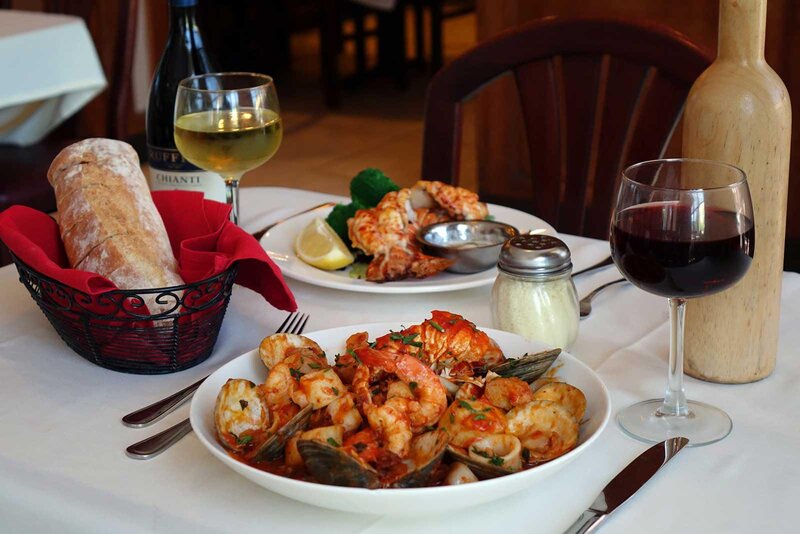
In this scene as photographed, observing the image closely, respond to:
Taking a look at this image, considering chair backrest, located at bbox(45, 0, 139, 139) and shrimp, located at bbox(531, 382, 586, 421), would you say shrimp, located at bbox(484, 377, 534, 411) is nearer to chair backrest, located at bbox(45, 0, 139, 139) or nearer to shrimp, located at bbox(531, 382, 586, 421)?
shrimp, located at bbox(531, 382, 586, 421)

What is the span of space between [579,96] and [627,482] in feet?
3.38

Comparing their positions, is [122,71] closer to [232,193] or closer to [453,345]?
[232,193]

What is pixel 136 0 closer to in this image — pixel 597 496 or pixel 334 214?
pixel 334 214

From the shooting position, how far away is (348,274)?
4.11 feet

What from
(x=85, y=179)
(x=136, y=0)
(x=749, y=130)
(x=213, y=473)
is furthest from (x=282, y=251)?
(x=136, y=0)

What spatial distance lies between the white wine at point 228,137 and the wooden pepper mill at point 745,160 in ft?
1.86

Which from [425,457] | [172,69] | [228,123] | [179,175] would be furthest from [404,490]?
[172,69]

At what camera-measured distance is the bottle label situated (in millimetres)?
1437

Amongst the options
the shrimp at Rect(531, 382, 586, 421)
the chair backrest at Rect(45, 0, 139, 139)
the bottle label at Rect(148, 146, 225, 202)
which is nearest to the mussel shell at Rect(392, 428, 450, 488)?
the shrimp at Rect(531, 382, 586, 421)

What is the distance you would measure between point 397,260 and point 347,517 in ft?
1.63

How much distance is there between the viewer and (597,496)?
761 mm

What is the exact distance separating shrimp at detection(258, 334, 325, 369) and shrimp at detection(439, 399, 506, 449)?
181 millimetres

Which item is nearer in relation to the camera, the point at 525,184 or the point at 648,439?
the point at 648,439

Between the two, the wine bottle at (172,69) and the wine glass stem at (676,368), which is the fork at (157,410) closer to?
the wine glass stem at (676,368)
